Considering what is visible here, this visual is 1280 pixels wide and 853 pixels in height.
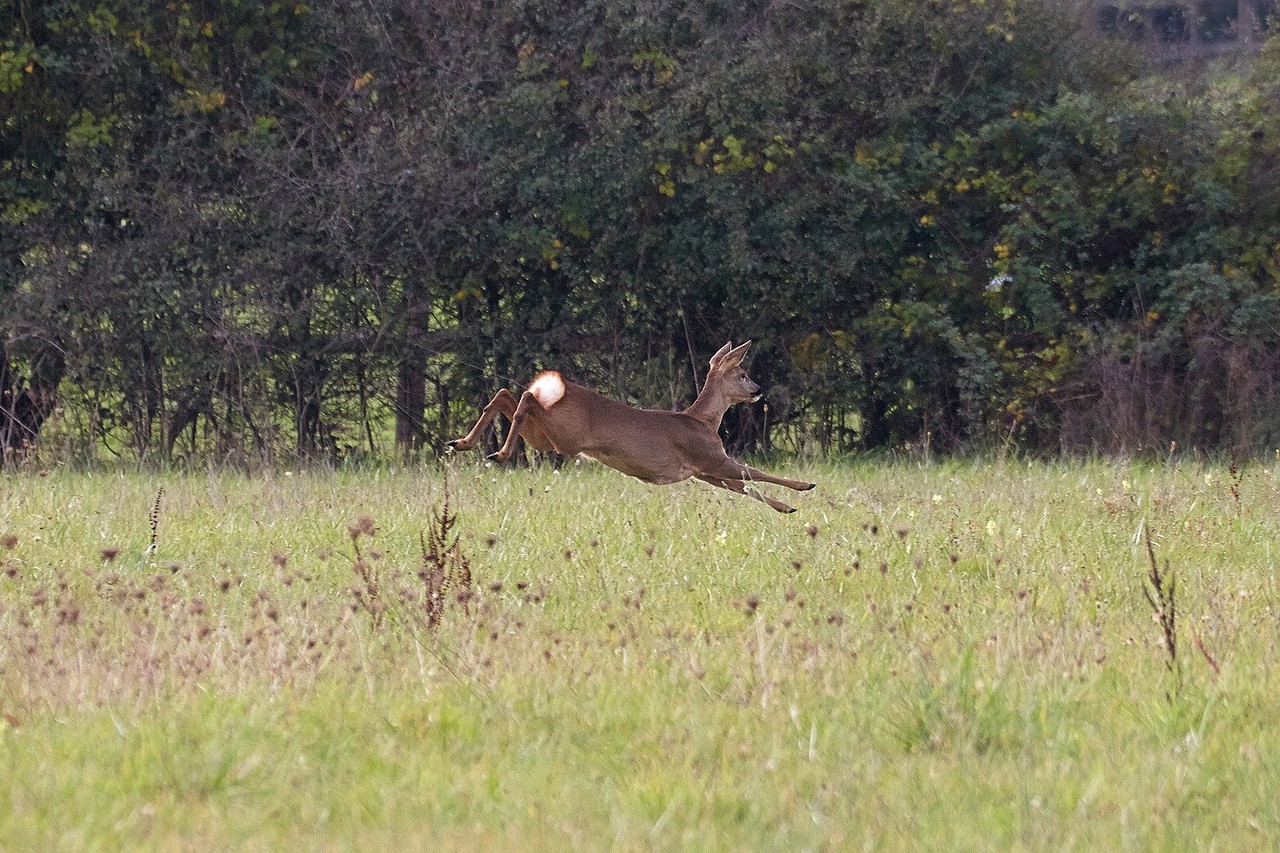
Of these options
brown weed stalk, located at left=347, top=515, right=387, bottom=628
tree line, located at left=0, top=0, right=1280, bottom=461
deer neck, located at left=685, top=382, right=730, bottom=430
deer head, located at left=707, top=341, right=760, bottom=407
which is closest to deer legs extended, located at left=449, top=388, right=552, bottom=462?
deer neck, located at left=685, top=382, right=730, bottom=430

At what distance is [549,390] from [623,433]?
1.50ft

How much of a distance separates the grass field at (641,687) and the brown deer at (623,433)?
0.43 metres

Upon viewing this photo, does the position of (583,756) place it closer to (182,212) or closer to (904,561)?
(904,561)

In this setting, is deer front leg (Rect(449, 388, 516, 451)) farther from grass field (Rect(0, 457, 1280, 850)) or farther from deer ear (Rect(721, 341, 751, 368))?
deer ear (Rect(721, 341, 751, 368))

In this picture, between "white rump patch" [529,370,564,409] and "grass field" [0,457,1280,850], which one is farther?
"white rump patch" [529,370,564,409]

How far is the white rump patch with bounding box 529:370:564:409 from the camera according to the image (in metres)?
7.70

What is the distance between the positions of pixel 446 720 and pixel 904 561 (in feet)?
9.54

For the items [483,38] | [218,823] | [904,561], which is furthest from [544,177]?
[218,823]

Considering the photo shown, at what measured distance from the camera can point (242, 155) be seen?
12914 mm

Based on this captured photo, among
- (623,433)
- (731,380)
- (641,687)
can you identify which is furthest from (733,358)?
(641,687)

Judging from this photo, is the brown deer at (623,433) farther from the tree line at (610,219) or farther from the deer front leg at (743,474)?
the tree line at (610,219)

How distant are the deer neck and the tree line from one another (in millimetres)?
4154

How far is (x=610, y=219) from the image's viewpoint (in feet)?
42.8

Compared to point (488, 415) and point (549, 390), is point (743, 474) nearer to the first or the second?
point (549, 390)
